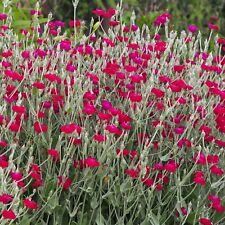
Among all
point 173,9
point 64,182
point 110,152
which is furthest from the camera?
point 173,9

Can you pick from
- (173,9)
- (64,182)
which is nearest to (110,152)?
(64,182)

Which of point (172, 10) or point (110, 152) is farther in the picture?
point (172, 10)

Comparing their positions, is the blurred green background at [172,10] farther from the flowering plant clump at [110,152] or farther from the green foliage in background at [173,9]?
the flowering plant clump at [110,152]

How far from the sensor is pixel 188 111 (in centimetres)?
334

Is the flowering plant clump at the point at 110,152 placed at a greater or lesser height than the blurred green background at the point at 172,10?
greater

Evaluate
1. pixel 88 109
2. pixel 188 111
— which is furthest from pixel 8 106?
pixel 188 111

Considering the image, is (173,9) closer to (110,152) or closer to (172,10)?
(172,10)

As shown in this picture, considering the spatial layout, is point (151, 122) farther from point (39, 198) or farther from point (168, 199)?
point (39, 198)

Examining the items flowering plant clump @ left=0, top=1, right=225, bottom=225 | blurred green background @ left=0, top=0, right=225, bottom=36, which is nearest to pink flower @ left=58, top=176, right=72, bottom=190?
flowering plant clump @ left=0, top=1, right=225, bottom=225

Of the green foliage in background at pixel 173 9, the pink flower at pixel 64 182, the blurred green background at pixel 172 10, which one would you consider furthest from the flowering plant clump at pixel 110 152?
the green foliage in background at pixel 173 9

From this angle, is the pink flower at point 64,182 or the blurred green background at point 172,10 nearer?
the pink flower at point 64,182

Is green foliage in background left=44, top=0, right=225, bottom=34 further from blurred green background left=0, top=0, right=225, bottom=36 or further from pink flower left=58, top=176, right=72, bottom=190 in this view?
pink flower left=58, top=176, right=72, bottom=190

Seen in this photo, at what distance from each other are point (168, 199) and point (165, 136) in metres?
0.30

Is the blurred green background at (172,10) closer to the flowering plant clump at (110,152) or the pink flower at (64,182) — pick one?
the flowering plant clump at (110,152)
